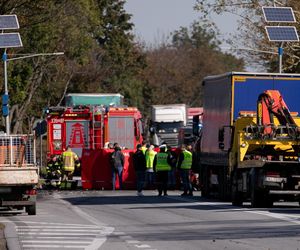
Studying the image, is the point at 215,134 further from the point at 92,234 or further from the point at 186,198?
the point at 92,234

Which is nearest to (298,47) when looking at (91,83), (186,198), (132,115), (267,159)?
(132,115)

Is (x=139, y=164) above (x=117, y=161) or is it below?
below

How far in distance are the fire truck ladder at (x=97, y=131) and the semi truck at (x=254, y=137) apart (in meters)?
11.7

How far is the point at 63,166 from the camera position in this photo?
1804 inches

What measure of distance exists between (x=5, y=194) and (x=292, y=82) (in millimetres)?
9138

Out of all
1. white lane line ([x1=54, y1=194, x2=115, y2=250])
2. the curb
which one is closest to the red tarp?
white lane line ([x1=54, y1=194, x2=115, y2=250])

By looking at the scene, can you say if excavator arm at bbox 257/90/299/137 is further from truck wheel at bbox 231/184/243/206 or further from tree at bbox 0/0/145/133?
tree at bbox 0/0/145/133

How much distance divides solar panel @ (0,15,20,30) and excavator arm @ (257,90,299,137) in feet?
67.8

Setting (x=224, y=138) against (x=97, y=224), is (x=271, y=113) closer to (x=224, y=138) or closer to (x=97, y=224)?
(x=224, y=138)

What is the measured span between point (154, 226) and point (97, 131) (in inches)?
952

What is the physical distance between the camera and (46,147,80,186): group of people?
4569 cm

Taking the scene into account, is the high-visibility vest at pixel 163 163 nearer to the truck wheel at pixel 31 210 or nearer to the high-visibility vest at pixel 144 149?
the high-visibility vest at pixel 144 149

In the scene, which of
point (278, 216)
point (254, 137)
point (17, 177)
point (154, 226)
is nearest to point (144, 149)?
point (254, 137)

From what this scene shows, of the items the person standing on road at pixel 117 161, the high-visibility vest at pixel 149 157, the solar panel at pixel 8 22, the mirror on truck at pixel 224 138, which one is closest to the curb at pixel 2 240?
the mirror on truck at pixel 224 138
